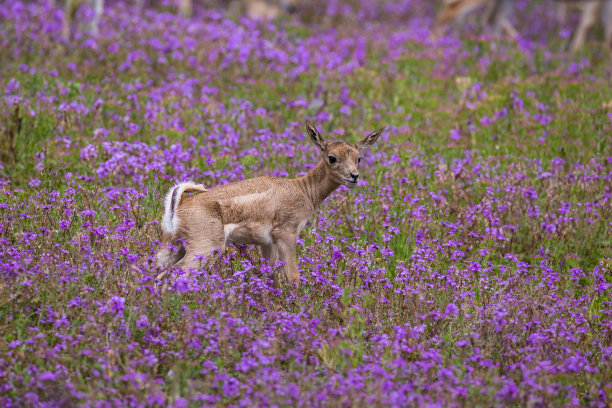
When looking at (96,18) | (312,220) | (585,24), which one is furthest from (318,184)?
(585,24)

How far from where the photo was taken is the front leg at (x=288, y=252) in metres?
8.14

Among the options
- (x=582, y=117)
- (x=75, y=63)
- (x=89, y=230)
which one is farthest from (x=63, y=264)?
(x=582, y=117)

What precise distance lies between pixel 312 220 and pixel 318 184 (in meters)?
0.96

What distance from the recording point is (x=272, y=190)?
8484mm

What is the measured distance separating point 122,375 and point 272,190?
3.31m

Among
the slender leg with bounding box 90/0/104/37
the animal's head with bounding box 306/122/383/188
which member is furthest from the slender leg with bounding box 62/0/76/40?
the animal's head with bounding box 306/122/383/188

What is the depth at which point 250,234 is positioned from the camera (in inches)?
325

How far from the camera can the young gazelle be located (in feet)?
25.2

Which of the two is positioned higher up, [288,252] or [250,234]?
[250,234]

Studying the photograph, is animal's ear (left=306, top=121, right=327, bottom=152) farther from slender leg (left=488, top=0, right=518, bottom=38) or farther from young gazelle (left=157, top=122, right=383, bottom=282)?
slender leg (left=488, top=0, right=518, bottom=38)

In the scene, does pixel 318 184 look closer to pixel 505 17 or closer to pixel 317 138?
pixel 317 138

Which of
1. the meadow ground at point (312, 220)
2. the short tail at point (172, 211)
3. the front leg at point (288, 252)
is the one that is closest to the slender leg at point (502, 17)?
the meadow ground at point (312, 220)

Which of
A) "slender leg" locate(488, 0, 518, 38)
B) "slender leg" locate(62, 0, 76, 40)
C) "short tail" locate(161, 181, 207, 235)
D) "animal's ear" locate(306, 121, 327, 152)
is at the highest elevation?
"slender leg" locate(488, 0, 518, 38)

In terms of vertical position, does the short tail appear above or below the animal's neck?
below
